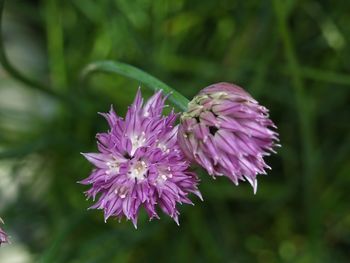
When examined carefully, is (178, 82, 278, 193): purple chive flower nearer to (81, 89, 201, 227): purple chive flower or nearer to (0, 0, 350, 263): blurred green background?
(81, 89, 201, 227): purple chive flower

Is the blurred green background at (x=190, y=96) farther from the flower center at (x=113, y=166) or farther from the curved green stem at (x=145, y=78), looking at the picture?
the flower center at (x=113, y=166)

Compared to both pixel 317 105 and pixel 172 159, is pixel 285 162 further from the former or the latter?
pixel 172 159

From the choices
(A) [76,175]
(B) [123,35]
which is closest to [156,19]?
(B) [123,35]

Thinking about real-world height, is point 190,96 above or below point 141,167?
below

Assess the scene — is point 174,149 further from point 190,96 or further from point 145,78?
point 190,96

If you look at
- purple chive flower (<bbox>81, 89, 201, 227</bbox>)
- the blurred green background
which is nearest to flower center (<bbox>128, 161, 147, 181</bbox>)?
purple chive flower (<bbox>81, 89, 201, 227</bbox>)

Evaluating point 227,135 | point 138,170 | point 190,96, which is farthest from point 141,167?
point 190,96

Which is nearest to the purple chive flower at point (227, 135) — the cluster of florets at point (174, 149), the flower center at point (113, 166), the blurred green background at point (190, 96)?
the cluster of florets at point (174, 149)
